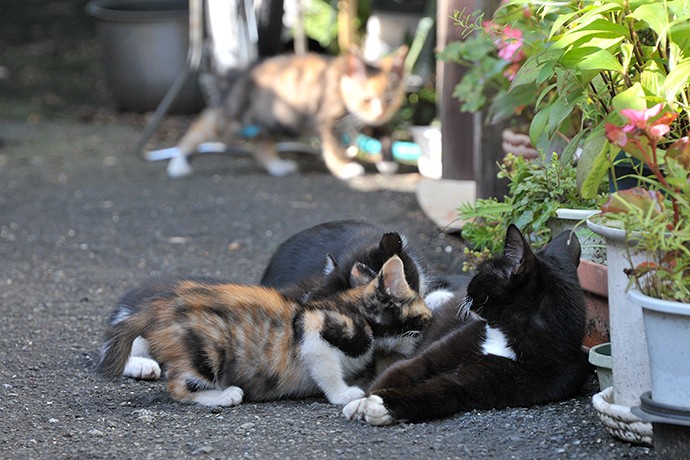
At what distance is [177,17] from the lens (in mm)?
10297

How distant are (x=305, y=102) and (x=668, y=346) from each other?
5893 mm

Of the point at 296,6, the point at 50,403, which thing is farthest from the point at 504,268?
the point at 296,6

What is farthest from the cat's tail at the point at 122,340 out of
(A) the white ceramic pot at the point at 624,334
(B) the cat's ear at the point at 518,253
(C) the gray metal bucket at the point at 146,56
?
(C) the gray metal bucket at the point at 146,56

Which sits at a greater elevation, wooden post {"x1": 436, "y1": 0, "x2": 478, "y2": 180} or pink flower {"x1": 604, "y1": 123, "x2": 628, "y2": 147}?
pink flower {"x1": 604, "y1": 123, "x2": 628, "y2": 147}

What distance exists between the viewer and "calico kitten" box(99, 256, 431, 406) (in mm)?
3211

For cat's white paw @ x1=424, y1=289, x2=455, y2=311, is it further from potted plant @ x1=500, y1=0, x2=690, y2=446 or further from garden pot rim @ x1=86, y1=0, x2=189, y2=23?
garden pot rim @ x1=86, y1=0, x2=189, y2=23

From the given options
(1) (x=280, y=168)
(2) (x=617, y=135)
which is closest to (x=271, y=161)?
(1) (x=280, y=168)

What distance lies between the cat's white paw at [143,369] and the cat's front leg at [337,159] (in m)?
4.38

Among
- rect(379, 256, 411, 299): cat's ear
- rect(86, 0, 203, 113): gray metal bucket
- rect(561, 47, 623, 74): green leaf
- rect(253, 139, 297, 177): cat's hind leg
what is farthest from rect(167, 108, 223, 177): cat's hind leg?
rect(561, 47, 623, 74): green leaf

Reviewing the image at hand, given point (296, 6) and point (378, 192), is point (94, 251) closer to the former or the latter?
point (378, 192)

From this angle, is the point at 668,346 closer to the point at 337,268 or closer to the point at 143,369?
the point at 337,268

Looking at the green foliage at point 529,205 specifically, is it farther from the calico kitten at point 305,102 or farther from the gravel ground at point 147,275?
the calico kitten at point 305,102

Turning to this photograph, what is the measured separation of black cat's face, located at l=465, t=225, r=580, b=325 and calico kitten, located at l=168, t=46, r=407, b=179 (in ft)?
15.8

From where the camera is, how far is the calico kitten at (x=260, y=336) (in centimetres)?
321
